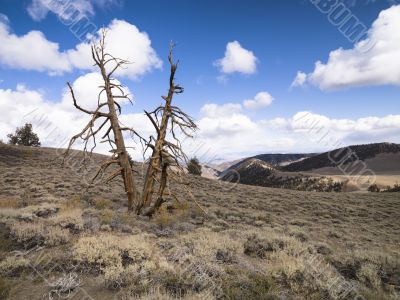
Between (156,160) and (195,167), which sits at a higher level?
(195,167)

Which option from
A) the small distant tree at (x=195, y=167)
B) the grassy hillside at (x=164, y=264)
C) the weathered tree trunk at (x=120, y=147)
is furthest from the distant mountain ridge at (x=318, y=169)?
the grassy hillside at (x=164, y=264)

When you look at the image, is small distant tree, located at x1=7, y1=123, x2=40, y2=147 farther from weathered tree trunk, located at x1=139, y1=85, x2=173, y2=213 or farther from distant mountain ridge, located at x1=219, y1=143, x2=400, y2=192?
distant mountain ridge, located at x1=219, y1=143, x2=400, y2=192

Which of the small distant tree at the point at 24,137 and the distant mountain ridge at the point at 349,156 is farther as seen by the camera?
the distant mountain ridge at the point at 349,156

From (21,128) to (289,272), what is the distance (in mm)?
53083

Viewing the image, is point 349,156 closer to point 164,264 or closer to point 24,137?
point 24,137

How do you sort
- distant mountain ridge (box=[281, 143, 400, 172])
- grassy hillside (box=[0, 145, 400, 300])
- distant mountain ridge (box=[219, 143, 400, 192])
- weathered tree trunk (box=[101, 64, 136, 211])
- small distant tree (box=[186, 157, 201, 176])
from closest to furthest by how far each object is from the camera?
grassy hillside (box=[0, 145, 400, 300]) → weathered tree trunk (box=[101, 64, 136, 211]) → small distant tree (box=[186, 157, 201, 176]) → distant mountain ridge (box=[219, 143, 400, 192]) → distant mountain ridge (box=[281, 143, 400, 172])

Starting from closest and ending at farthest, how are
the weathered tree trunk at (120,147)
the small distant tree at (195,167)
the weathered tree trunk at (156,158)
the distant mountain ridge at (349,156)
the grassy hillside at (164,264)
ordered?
1. the grassy hillside at (164,264)
2. the weathered tree trunk at (156,158)
3. the weathered tree trunk at (120,147)
4. the small distant tree at (195,167)
5. the distant mountain ridge at (349,156)

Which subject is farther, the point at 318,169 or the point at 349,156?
the point at 349,156

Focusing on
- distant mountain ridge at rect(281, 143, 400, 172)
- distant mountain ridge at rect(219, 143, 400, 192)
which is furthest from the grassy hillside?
distant mountain ridge at rect(281, 143, 400, 172)

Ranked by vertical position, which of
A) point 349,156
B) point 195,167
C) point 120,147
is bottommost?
point 195,167

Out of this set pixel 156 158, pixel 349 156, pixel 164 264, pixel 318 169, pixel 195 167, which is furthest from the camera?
pixel 349 156

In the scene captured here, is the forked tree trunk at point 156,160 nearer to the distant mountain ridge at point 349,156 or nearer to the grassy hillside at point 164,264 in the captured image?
the grassy hillside at point 164,264

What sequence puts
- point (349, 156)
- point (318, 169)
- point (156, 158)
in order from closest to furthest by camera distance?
point (156, 158) < point (318, 169) < point (349, 156)

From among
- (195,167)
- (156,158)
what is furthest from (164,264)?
(195,167)
